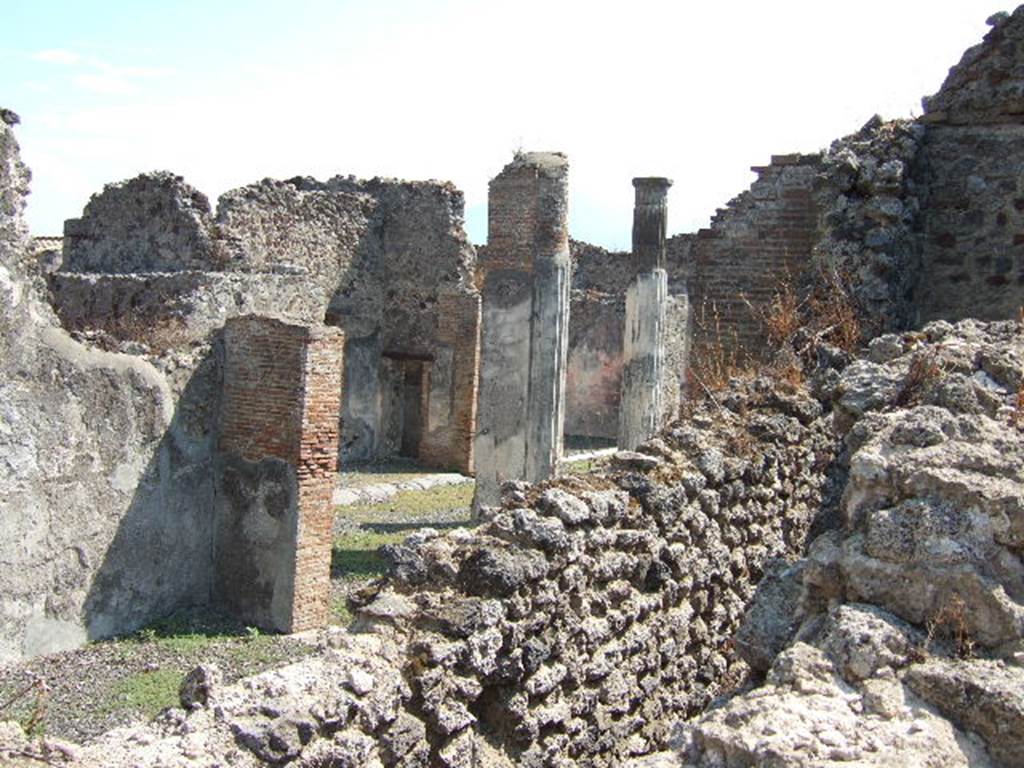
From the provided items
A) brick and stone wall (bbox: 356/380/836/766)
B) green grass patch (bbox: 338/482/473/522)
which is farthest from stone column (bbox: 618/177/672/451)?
brick and stone wall (bbox: 356/380/836/766)

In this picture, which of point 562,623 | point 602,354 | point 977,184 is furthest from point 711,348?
point 602,354

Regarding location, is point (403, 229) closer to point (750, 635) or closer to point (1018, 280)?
point (1018, 280)

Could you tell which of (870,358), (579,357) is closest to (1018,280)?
(870,358)

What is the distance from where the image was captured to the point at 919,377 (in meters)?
4.73

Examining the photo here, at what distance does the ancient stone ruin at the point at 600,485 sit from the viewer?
11.1ft

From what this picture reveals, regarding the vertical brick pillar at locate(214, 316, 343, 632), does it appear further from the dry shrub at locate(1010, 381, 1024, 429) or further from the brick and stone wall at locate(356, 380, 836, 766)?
the dry shrub at locate(1010, 381, 1024, 429)

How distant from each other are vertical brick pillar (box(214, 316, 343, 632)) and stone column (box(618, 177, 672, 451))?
543 centimetres

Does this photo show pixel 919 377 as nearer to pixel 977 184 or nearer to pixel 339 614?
pixel 977 184

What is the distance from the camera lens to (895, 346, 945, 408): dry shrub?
4633 millimetres

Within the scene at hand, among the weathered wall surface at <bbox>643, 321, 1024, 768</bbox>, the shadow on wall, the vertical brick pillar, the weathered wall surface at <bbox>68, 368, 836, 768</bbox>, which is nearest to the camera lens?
the weathered wall surface at <bbox>643, 321, 1024, 768</bbox>

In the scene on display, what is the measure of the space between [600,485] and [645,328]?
1068 centimetres

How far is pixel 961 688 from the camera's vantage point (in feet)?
10.4

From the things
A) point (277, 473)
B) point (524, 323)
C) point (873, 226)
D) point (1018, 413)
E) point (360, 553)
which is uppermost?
point (873, 226)

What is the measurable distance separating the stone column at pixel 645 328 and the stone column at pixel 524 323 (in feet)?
3.11
